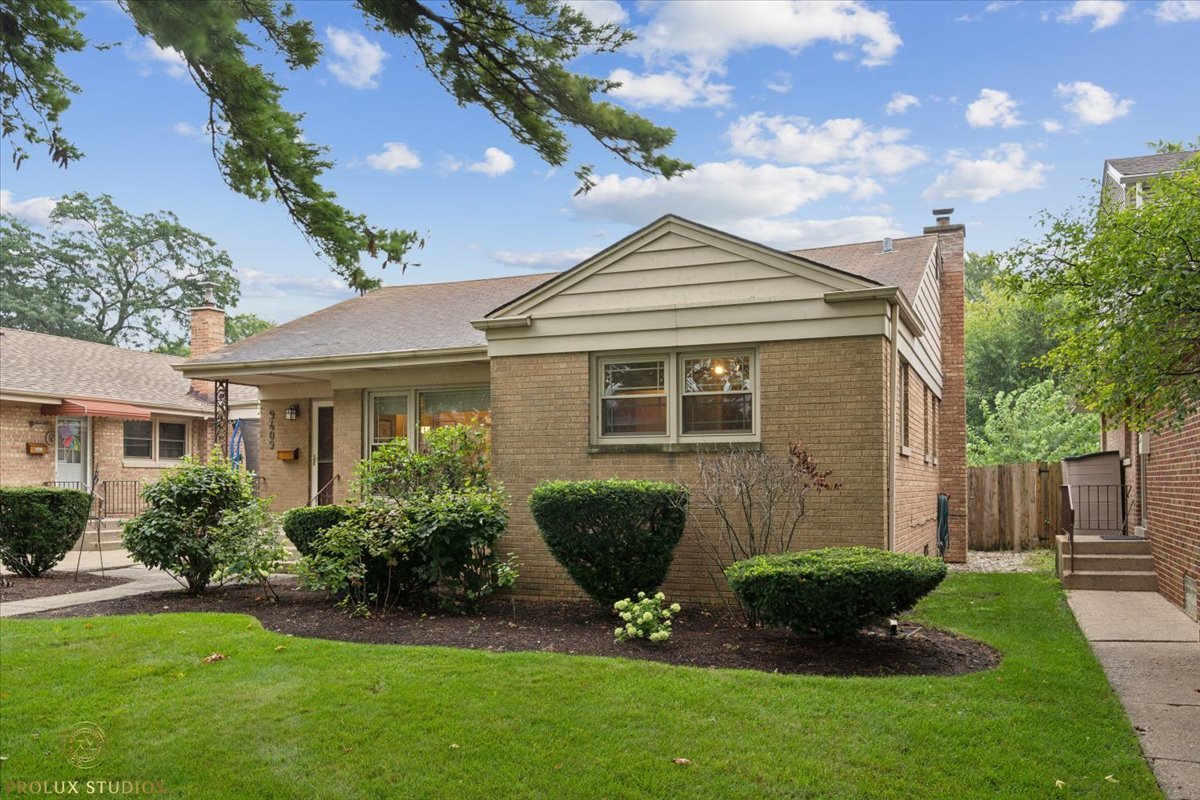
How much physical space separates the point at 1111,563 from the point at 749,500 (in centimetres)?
595

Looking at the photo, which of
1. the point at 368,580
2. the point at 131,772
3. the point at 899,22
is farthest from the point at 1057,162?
the point at 131,772

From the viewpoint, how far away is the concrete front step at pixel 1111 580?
11.3 meters

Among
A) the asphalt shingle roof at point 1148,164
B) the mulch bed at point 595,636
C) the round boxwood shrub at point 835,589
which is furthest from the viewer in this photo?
the asphalt shingle roof at point 1148,164

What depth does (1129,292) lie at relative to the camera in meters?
6.03

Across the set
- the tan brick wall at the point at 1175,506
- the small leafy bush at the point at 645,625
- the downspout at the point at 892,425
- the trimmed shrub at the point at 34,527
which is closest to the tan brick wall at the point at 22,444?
the trimmed shrub at the point at 34,527

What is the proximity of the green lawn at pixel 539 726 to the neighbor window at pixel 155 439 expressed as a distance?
627 inches

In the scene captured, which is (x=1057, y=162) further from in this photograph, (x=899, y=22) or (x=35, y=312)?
(x=35, y=312)

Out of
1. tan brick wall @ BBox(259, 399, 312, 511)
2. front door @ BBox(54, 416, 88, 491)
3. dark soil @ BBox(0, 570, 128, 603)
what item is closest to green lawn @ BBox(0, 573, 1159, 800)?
dark soil @ BBox(0, 570, 128, 603)

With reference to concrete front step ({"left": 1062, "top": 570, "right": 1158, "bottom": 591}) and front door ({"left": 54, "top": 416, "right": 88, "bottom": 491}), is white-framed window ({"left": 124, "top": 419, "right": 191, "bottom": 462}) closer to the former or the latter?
front door ({"left": 54, "top": 416, "right": 88, "bottom": 491})

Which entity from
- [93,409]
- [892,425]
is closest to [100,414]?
[93,409]

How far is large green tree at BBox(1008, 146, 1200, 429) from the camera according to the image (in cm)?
559

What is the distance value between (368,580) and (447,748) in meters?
4.43

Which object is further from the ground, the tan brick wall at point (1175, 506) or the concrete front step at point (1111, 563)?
the tan brick wall at point (1175, 506)

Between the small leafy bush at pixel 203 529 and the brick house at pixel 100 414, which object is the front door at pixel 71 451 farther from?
the small leafy bush at pixel 203 529
